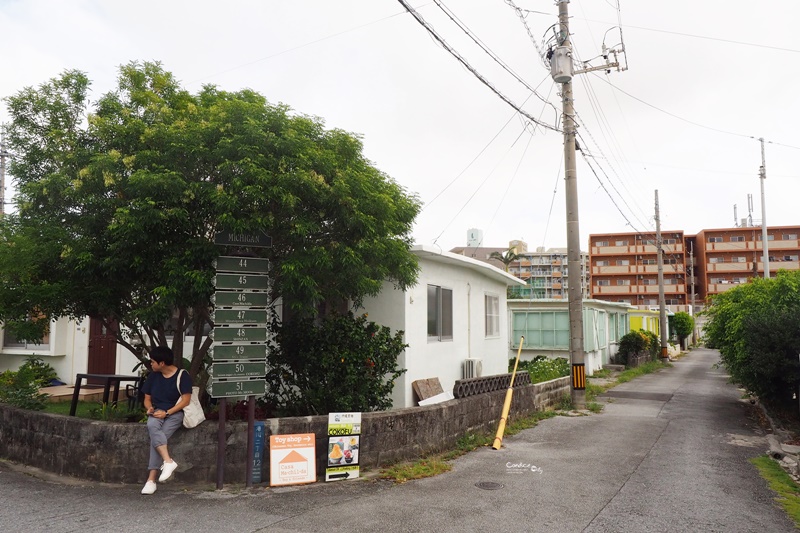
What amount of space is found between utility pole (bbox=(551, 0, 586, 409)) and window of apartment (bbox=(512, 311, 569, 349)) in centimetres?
777

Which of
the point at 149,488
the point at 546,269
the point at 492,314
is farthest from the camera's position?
the point at 546,269

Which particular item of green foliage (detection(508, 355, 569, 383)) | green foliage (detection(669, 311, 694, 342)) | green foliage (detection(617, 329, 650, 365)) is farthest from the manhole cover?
green foliage (detection(669, 311, 694, 342))

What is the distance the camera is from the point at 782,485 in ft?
23.5

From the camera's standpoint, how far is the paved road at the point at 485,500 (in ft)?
17.9

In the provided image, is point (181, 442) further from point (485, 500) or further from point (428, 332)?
point (428, 332)

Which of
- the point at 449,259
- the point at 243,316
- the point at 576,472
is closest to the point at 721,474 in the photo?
the point at 576,472

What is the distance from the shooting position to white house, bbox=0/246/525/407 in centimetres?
1022

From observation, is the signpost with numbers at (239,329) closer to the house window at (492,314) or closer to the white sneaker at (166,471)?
the white sneaker at (166,471)

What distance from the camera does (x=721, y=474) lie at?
7.71 meters

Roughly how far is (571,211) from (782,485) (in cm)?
841

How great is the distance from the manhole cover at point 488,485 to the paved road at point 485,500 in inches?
1.0

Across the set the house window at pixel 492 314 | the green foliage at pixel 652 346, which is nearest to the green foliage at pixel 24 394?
the house window at pixel 492 314

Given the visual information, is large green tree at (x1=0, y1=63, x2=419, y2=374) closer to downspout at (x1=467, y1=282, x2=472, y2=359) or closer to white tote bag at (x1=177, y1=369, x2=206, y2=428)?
white tote bag at (x1=177, y1=369, x2=206, y2=428)

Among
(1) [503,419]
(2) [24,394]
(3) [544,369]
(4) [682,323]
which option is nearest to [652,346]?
(4) [682,323]
